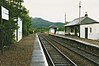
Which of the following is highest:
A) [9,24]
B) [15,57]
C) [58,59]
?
[9,24]

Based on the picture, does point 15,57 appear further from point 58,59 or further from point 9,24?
point 9,24

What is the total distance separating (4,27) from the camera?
19.1 metres

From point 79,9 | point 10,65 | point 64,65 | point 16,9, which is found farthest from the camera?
point 79,9

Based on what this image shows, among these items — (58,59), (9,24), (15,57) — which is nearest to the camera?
(15,57)

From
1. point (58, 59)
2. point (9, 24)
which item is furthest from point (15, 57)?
point (9, 24)

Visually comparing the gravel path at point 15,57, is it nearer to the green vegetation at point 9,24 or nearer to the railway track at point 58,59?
the green vegetation at point 9,24

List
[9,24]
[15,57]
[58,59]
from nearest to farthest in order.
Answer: [15,57], [58,59], [9,24]

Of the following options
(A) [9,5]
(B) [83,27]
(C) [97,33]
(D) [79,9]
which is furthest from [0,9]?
(D) [79,9]

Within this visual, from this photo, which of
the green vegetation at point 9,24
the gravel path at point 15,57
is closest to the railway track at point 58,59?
the gravel path at point 15,57

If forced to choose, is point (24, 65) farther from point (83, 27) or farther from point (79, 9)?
point (79, 9)

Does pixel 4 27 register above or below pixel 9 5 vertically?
below

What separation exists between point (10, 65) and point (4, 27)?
680 cm

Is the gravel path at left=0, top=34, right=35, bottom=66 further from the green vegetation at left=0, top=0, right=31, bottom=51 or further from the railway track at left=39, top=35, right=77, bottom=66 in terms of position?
the railway track at left=39, top=35, right=77, bottom=66

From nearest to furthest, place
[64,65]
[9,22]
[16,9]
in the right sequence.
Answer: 1. [64,65]
2. [9,22]
3. [16,9]
